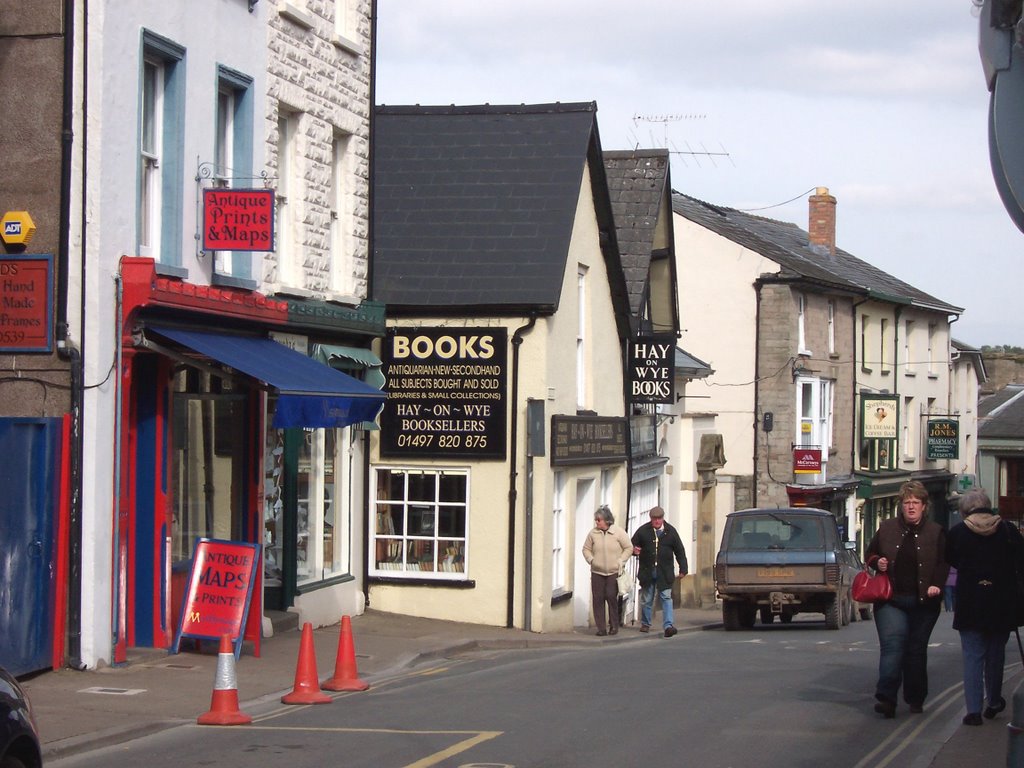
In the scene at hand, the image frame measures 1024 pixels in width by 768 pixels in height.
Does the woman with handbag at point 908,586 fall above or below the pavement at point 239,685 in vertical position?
above

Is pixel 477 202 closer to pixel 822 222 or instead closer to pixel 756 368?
pixel 756 368

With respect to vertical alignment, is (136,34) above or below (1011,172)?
above

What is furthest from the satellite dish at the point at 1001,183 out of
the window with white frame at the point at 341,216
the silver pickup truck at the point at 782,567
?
the silver pickup truck at the point at 782,567

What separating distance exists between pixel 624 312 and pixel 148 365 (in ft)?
42.2

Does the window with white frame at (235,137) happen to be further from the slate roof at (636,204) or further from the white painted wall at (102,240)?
the slate roof at (636,204)

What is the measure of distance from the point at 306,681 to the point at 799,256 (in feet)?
112

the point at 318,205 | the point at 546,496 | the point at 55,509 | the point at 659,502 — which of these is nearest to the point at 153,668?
the point at 55,509

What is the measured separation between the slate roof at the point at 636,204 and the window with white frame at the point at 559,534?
18.1 ft

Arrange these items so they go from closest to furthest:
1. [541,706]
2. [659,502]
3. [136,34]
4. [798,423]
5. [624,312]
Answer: [541,706], [136,34], [624,312], [659,502], [798,423]

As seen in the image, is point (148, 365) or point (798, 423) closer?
point (148, 365)

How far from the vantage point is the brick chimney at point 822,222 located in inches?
1901

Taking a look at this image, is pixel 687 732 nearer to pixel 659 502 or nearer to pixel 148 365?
pixel 148 365

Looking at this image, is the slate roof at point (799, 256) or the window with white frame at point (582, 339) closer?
the window with white frame at point (582, 339)

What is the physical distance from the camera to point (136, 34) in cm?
1377
